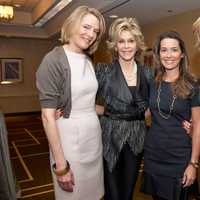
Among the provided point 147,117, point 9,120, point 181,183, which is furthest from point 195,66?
point 9,120

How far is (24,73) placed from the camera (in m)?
8.64

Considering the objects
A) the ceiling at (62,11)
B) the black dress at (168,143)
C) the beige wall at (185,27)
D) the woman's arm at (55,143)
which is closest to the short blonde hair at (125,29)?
the black dress at (168,143)

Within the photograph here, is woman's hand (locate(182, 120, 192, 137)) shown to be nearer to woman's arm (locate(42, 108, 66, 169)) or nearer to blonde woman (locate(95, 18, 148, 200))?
blonde woman (locate(95, 18, 148, 200))

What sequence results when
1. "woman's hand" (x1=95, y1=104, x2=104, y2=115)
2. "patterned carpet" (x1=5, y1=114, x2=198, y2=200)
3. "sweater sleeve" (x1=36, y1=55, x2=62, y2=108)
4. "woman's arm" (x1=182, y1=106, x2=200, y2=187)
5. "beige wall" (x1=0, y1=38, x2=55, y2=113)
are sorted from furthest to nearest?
"beige wall" (x1=0, y1=38, x2=55, y2=113), "patterned carpet" (x1=5, y1=114, x2=198, y2=200), "woman's hand" (x1=95, y1=104, x2=104, y2=115), "woman's arm" (x1=182, y1=106, x2=200, y2=187), "sweater sleeve" (x1=36, y1=55, x2=62, y2=108)

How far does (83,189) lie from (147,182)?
414 mm

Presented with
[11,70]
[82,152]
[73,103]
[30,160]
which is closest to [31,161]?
[30,160]

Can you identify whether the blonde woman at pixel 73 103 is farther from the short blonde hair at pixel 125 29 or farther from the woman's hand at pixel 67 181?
the short blonde hair at pixel 125 29

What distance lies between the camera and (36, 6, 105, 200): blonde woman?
1.41 m

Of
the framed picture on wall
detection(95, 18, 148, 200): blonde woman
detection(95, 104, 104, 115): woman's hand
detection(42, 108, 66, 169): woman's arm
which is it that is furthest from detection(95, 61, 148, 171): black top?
the framed picture on wall

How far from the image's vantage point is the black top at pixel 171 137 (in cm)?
154

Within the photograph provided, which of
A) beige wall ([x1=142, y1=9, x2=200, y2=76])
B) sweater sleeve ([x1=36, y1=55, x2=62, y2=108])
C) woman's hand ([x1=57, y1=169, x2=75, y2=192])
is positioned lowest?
woman's hand ([x1=57, y1=169, x2=75, y2=192])

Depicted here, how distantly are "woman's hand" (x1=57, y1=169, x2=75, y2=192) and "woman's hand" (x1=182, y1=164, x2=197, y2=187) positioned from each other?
0.65 meters

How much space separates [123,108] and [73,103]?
0.37 m

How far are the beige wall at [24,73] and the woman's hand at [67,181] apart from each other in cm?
733
